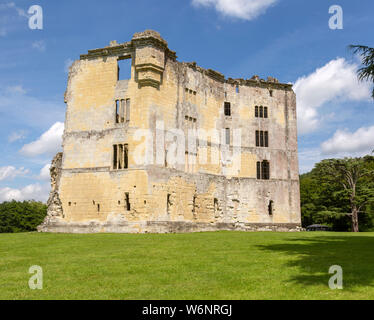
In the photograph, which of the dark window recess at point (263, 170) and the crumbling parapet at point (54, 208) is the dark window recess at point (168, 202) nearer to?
the crumbling parapet at point (54, 208)

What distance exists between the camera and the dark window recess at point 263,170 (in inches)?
1518

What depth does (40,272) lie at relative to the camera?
11125mm

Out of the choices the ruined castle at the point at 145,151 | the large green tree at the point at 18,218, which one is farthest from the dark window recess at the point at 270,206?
the large green tree at the point at 18,218

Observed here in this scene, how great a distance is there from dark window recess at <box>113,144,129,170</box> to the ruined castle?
73 millimetres

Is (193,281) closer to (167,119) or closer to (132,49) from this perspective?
(167,119)

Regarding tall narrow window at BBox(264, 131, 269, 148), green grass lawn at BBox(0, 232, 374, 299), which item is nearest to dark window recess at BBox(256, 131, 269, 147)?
tall narrow window at BBox(264, 131, 269, 148)

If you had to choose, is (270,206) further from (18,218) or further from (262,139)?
(18,218)

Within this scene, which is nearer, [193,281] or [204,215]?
[193,281]

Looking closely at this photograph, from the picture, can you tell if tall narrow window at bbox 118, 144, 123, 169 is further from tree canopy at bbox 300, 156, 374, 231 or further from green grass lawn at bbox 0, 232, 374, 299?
tree canopy at bbox 300, 156, 374, 231

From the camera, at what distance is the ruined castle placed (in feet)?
90.9

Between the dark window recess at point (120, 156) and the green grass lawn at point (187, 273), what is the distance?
40.9ft
